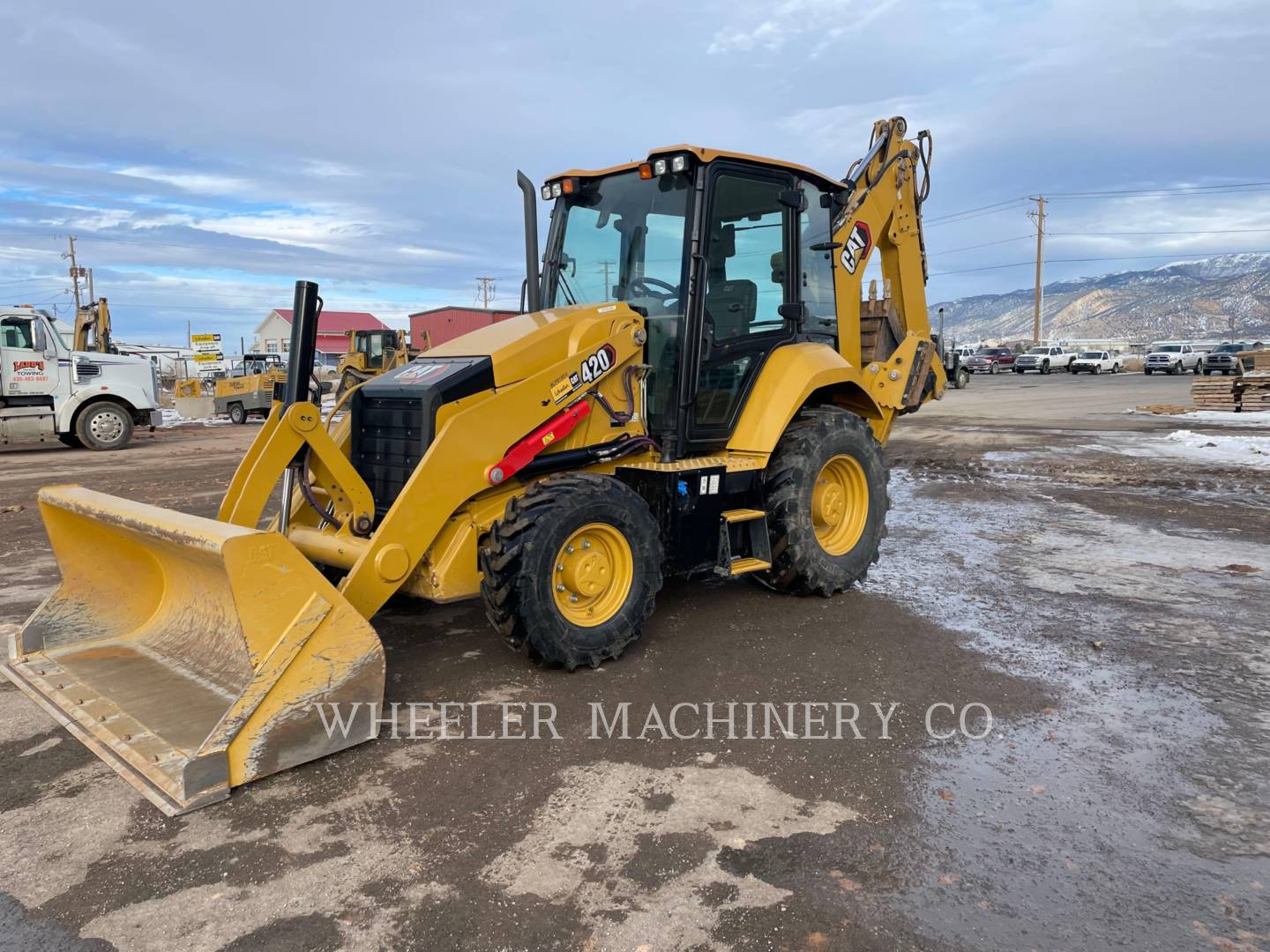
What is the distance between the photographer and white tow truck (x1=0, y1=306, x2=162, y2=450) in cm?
1555

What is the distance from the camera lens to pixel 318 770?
3402 millimetres

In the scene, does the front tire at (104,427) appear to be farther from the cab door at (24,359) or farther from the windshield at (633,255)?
the windshield at (633,255)

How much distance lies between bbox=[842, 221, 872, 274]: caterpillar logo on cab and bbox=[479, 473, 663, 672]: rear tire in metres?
2.78

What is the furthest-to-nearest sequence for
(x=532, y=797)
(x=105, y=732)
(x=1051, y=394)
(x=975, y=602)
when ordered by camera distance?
1. (x=1051, y=394)
2. (x=975, y=602)
3. (x=105, y=732)
4. (x=532, y=797)

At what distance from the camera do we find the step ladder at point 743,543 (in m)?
5.15

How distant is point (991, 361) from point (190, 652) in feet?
161

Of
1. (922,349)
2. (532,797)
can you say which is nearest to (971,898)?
(532,797)

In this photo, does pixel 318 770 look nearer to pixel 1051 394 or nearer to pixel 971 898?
pixel 971 898

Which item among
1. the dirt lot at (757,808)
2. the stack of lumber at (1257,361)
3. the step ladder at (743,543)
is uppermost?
the stack of lumber at (1257,361)

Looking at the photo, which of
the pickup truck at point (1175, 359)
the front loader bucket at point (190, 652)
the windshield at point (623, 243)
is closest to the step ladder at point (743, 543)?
the windshield at point (623, 243)

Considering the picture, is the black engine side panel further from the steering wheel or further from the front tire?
the front tire

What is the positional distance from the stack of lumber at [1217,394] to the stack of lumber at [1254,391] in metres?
0.14

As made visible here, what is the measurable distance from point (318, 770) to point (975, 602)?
414 centimetres

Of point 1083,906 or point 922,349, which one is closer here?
point 1083,906
